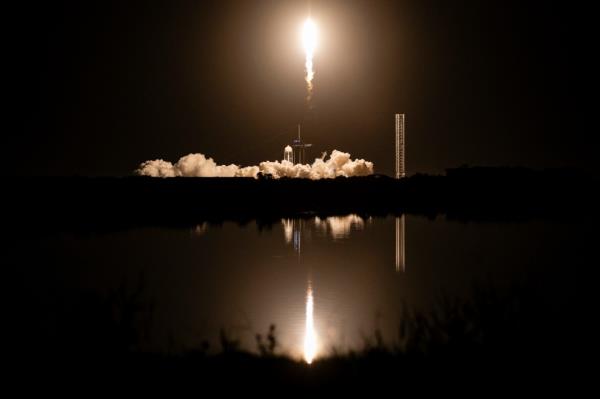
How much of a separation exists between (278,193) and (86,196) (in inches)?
1014

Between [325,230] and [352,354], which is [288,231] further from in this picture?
[352,354]

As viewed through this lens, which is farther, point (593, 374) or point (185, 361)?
point (185, 361)

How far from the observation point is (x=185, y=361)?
1350 centimetres

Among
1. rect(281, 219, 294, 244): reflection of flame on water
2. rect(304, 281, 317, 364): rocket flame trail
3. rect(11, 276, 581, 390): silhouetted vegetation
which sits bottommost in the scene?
rect(304, 281, 317, 364): rocket flame trail

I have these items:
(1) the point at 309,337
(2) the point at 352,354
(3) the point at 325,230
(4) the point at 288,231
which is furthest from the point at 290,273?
(3) the point at 325,230

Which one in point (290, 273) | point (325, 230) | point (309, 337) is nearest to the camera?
point (309, 337)

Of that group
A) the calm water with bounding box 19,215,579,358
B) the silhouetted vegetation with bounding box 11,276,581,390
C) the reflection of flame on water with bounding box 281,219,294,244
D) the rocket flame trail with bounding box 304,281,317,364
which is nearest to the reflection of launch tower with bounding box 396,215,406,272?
the calm water with bounding box 19,215,579,358

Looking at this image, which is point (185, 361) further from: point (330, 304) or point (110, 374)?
point (330, 304)

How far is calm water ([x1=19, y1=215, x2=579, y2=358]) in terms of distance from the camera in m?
19.7

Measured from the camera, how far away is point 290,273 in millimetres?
33562

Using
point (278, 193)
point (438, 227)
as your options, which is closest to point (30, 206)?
point (278, 193)

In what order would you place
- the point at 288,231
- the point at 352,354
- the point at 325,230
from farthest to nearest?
the point at 325,230 < the point at 288,231 < the point at 352,354

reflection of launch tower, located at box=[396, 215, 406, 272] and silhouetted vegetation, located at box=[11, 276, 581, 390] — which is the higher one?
silhouetted vegetation, located at box=[11, 276, 581, 390]

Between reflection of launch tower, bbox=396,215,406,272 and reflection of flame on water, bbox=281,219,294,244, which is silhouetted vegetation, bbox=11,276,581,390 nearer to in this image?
reflection of launch tower, bbox=396,215,406,272
